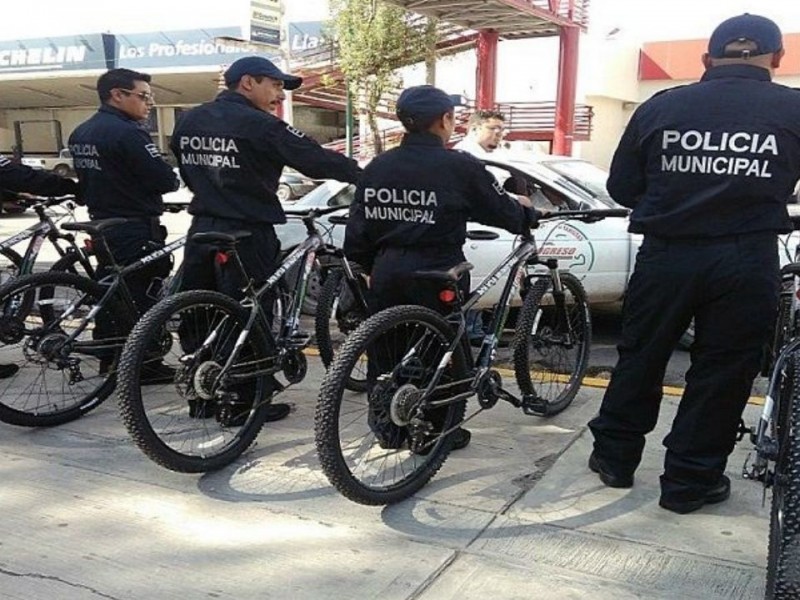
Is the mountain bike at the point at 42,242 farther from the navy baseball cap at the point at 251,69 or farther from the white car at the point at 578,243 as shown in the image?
the white car at the point at 578,243

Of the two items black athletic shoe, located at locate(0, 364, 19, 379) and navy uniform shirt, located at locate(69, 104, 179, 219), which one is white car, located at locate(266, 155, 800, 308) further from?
black athletic shoe, located at locate(0, 364, 19, 379)

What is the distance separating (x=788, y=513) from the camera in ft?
7.70

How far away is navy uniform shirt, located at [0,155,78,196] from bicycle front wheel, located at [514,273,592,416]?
2847mm

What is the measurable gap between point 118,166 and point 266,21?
8273 millimetres

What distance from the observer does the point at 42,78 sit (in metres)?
37.2

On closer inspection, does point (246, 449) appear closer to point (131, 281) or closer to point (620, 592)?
point (131, 281)

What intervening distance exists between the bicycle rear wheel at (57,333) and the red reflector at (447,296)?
1.79 metres

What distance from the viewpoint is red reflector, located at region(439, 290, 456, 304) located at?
354 cm

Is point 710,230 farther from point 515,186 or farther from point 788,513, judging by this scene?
point 515,186

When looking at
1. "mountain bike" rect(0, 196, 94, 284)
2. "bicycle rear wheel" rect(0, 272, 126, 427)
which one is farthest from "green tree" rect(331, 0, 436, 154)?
"bicycle rear wheel" rect(0, 272, 126, 427)

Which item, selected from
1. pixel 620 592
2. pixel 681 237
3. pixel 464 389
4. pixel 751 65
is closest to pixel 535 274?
pixel 464 389

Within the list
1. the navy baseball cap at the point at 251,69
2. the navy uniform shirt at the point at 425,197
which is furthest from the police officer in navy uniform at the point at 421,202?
the navy baseball cap at the point at 251,69

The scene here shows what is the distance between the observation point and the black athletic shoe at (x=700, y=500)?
3.30m

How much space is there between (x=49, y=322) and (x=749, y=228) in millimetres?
3309
